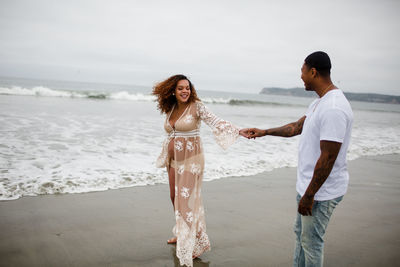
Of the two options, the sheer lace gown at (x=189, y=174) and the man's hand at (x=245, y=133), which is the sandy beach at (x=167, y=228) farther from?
the man's hand at (x=245, y=133)

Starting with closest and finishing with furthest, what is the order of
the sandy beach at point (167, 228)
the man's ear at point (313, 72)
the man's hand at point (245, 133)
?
the man's ear at point (313, 72)
the sandy beach at point (167, 228)
the man's hand at point (245, 133)

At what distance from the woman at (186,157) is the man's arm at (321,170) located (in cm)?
144

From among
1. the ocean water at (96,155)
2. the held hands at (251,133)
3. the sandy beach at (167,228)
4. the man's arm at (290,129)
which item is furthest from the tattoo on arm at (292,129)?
the ocean water at (96,155)

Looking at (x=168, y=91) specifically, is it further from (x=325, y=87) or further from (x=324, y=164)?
(x=324, y=164)

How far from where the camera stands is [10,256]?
306cm

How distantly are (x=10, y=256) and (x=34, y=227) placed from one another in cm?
67

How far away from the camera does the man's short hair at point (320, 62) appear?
2170 mm

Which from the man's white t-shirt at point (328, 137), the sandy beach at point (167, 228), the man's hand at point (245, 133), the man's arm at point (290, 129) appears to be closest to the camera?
the man's white t-shirt at point (328, 137)

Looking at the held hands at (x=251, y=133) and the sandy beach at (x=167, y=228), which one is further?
the held hands at (x=251, y=133)

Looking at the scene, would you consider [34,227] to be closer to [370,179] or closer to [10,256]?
[10,256]

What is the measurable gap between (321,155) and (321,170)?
108 millimetres

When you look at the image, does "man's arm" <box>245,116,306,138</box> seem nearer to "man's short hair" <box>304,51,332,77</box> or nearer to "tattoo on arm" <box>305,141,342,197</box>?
"man's short hair" <box>304,51,332,77</box>

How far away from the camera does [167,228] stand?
12.9ft

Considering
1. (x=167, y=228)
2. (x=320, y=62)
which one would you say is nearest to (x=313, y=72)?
(x=320, y=62)
